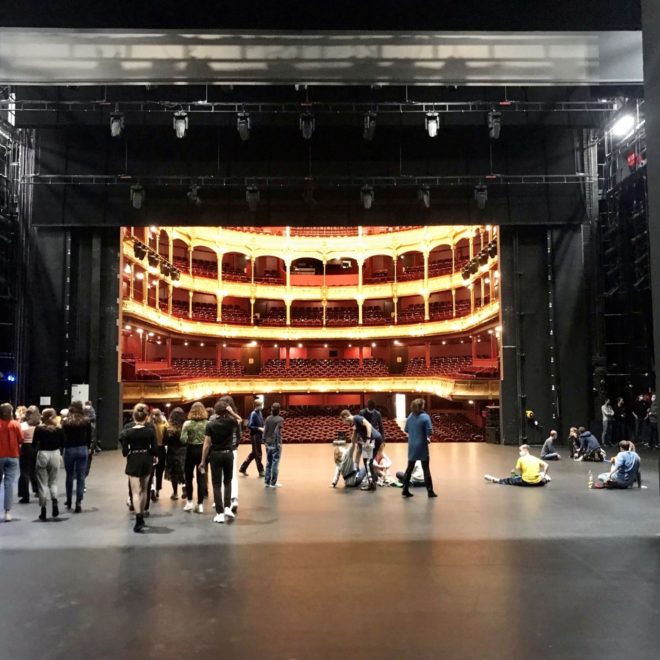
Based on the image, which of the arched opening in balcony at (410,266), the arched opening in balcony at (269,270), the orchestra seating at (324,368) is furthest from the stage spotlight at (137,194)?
the arched opening in balcony at (410,266)

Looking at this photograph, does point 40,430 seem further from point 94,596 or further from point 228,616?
point 228,616

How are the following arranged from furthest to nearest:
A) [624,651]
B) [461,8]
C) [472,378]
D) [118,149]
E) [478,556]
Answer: [472,378], [118,149], [478,556], [461,8], [624,651]

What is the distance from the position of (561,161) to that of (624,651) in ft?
50.8

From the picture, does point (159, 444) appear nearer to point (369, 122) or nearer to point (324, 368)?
point (369, 122)

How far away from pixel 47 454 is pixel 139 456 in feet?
5.39

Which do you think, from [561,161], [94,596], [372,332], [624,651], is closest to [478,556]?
[624,651]

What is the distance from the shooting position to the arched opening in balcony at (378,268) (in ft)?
120

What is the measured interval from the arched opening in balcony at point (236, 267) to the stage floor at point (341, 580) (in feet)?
87.7

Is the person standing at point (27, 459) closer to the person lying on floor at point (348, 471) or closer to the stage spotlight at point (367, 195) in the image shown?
the person lying on floor at point (348, 471)

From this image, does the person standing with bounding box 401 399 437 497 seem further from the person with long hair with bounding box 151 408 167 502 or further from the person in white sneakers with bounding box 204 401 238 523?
the person with long hair with bounding box 151 408 167 502

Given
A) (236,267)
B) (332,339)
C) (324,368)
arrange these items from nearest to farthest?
(324,368), (332,339), (236,267)

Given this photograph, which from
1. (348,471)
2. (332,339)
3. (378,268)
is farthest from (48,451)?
(378,268)

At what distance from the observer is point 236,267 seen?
3631 centimetres

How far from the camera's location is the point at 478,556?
18.4 feet
